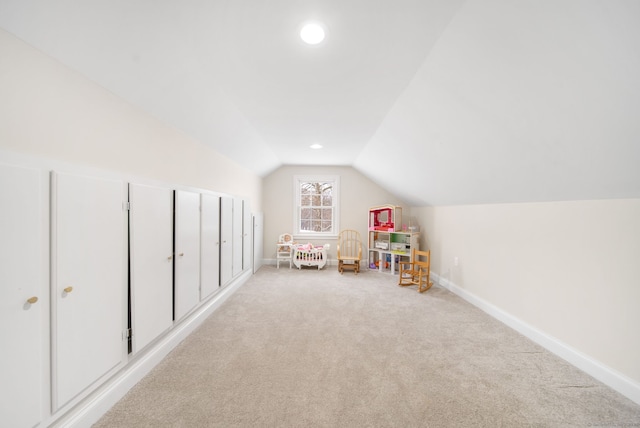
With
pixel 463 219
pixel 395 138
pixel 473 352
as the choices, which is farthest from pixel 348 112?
pixel 473 352

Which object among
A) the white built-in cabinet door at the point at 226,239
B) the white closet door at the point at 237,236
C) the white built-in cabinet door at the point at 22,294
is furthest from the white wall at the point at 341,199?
the white built-in cabinet door at the point at 22,294

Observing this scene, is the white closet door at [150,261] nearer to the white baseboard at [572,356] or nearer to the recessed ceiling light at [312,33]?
the recessed ceiling light at [312,33]

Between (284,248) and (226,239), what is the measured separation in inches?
91.8

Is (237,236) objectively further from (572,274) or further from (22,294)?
(572,274)

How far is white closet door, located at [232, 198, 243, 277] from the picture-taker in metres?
3.68

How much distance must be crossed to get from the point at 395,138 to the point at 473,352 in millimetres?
2352

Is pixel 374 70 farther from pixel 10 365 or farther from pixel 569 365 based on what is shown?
pixel 569 365

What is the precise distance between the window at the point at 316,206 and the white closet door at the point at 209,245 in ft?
9.39

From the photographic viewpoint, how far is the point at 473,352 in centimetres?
214

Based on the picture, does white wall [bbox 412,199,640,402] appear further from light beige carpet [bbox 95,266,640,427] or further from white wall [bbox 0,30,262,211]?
white wall [bbox 0,30,262,211]

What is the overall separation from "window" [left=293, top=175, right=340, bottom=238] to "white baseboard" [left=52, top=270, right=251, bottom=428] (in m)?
3.46

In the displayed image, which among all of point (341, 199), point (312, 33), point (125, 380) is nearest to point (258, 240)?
point (341, 199)

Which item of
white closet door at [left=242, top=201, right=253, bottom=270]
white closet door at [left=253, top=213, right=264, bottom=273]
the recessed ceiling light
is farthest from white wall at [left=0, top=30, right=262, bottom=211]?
white closet door at [left=253, top=213, right=264, bottom=273]

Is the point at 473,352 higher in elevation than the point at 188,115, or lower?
lower
